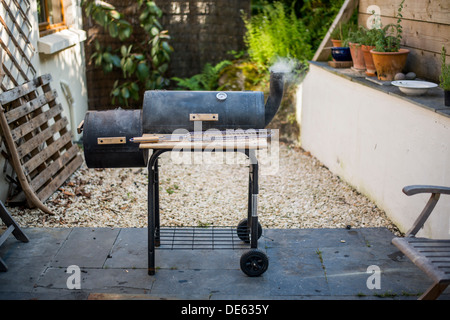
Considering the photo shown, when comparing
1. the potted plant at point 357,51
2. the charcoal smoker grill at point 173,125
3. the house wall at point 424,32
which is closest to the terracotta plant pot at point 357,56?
the potted plant at point 357,51

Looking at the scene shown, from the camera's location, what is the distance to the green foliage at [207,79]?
7367mm

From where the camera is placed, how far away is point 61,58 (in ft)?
20.4

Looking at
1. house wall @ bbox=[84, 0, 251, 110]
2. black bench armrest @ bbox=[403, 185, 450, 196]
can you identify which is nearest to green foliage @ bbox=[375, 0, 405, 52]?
black bench armrest @ bbox=[403, 185, 450, 196]

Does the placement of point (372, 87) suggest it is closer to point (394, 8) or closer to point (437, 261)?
point (394, 8)

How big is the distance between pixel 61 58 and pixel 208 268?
3801 mm

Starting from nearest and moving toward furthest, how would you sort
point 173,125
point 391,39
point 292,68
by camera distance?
point 173,125 < point 391,39 < point 292,68

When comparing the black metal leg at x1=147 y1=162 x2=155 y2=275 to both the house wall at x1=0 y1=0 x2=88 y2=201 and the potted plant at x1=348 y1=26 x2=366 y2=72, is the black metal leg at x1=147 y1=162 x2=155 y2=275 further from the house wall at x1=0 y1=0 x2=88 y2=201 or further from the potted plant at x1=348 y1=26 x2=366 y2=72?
the potted plant at x1=348 y1=26 x2=366 y2=72

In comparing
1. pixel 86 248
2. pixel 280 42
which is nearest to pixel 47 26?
pixel 280 42

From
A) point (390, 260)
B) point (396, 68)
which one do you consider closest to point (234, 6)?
point (396, 68)

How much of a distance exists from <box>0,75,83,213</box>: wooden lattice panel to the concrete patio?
2.08ft

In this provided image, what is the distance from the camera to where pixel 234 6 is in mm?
7734

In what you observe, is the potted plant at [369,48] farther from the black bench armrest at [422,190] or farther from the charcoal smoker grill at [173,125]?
the black bench armrest at [422,190]

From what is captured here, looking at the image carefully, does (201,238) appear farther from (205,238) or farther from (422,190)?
(422,190)

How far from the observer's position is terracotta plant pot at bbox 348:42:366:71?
5.17 metres
